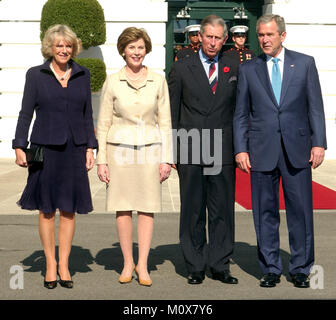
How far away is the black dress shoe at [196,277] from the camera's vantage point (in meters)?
6.09

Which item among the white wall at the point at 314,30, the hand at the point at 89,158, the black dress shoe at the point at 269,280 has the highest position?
the white wall at the point at 314,30

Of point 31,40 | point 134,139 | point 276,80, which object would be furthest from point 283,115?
point 31,40

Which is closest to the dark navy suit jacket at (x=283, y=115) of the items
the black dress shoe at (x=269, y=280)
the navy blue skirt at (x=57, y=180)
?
the black dress shoe at (x=269, y=280)

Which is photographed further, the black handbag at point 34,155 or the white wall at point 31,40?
the white wall at point 31,40

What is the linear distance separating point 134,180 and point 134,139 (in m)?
0.33

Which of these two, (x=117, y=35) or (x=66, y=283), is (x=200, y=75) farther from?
(x=117, y=35)

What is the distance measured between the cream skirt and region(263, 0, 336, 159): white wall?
39.4 feet

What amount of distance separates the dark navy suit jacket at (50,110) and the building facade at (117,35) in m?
11.4

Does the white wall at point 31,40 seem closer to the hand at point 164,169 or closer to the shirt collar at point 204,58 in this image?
the shirt collar at point 204,58

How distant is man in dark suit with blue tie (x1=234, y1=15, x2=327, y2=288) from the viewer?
5922 millimetres

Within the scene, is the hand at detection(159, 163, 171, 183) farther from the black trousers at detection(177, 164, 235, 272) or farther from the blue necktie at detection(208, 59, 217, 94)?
the blue necktie at detection(208, 59, 217, 94)

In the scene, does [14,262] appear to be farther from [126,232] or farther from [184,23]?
[184,23]

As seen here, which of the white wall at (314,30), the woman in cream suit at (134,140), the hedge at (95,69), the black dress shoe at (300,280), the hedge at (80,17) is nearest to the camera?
the black dress shoe at (300,280)

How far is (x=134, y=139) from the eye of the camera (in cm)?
602
